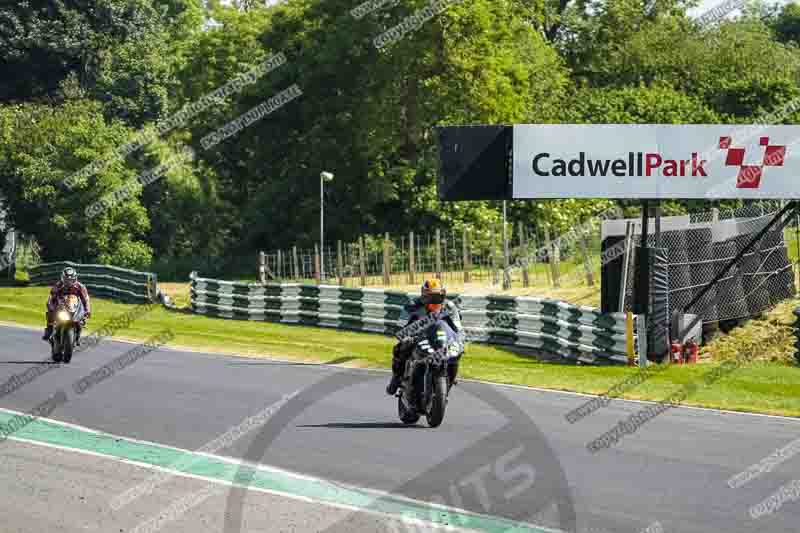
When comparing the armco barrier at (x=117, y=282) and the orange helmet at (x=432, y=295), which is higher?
the orange helmet at (x=432, y=295)

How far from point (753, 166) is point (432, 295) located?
11.6m

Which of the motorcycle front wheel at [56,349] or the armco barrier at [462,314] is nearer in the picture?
the motorcycle front wheel at [56,349]

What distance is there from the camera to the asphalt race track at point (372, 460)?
10.3 metres

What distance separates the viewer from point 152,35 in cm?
8100

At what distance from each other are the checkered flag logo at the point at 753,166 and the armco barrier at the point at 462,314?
3408 mm

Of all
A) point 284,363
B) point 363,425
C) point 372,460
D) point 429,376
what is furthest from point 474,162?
point 372,460

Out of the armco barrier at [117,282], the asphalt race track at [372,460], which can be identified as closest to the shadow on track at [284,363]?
the asphalt race track at [372,460]

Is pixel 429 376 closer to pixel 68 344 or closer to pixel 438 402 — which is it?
pixel 438 402

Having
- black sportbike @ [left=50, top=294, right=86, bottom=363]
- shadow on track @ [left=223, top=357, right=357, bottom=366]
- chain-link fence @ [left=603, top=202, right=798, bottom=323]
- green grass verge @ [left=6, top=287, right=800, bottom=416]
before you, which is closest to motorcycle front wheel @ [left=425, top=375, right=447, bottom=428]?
green grass verge @ [left=6, top=287, right=800, bottom=416]

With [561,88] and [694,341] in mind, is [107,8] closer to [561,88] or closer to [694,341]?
[561,88]

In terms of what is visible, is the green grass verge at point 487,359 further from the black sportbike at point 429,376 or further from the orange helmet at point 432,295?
the orange helmet at point 432,295

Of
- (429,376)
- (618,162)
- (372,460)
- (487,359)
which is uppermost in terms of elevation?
(618,162)

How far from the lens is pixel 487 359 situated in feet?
87.2

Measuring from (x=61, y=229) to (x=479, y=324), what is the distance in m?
33.1
